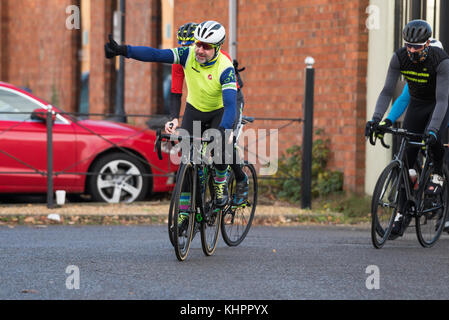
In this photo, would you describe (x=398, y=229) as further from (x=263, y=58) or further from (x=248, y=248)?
(x=263, y=58)

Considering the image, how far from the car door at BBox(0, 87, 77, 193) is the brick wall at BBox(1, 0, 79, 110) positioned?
10093 mm

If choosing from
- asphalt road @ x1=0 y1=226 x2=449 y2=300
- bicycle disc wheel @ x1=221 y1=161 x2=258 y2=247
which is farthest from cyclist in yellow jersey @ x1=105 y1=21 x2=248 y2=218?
asphalt road @ x1=0 y1=226 x2=449 y2=300

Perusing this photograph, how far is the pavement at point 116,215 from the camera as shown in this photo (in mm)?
11273

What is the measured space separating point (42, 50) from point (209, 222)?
16930mm

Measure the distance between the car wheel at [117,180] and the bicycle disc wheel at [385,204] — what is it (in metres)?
4.87

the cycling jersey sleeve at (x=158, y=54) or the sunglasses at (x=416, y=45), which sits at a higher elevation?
the sunglasses at (x=416, y=45)

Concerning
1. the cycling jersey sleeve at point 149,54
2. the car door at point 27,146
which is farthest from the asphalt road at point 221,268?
the car door at point 27,146

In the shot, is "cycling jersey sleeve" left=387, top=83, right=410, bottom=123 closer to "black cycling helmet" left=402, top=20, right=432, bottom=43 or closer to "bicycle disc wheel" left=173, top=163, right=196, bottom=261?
"black cycling helmet" left=402, top=20, right=432, bottom=43

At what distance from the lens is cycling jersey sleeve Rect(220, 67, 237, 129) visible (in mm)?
7297

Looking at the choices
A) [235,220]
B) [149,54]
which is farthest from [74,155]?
[149,54]

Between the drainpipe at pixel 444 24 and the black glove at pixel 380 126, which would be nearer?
the black glove at pixel 380 126

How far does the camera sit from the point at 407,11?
12.3 metres

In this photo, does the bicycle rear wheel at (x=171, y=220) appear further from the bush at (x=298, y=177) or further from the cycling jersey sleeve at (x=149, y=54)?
the bush at (x=298, y=177)
